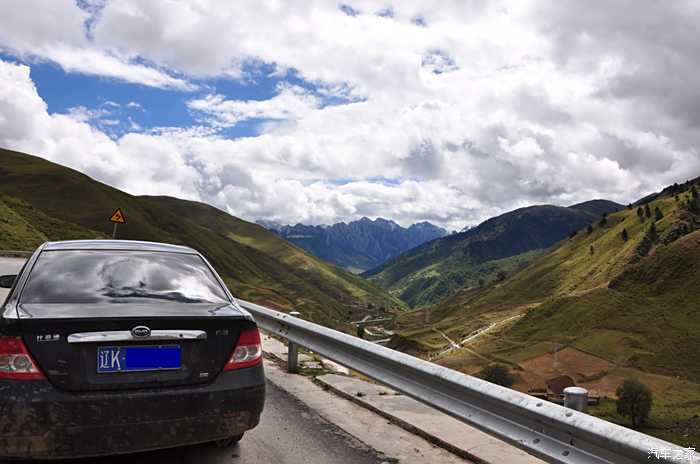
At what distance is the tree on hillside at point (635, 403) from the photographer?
85.4 meters

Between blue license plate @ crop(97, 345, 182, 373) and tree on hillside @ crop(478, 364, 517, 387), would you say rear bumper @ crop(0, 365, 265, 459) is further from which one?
tree on hillside @ crop(478, 364, 517, 387)

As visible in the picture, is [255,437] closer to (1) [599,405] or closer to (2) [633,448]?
(2) [633,448]

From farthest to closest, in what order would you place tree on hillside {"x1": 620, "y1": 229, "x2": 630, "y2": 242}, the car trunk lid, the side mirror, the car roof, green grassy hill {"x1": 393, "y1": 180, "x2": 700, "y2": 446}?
1. tree on hillside {"x1": 620, "y1": 229, "x2": 630, "y2": 242}
2. green grassy hill {"x1": 393, "y1": 180, "x2": 700, "y2": 446}
3. the side mirror
4. the car roof
5. the car trunk lid

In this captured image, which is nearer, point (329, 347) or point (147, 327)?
point (147, 327)

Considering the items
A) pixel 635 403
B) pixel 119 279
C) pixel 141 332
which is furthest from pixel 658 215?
pixel 141 332

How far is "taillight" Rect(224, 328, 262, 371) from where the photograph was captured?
172 inches

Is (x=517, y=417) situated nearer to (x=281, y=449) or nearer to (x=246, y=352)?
(x=246, y=352)

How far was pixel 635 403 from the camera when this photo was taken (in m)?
85.9

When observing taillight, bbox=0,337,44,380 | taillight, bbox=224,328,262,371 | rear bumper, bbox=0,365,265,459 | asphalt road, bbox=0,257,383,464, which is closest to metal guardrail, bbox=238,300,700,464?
asphalt road, bbox=0,257,383,464

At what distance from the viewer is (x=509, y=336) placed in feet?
463

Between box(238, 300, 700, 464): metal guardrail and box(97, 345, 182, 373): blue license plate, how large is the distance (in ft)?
7.36

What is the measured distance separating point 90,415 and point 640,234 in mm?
199520

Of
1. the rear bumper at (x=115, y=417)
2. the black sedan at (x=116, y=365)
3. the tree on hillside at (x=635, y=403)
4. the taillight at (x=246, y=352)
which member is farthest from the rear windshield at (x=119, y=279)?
the tree on hillside at (x=635, y=403)

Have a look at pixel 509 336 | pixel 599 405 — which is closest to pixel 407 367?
pixel 599 405
